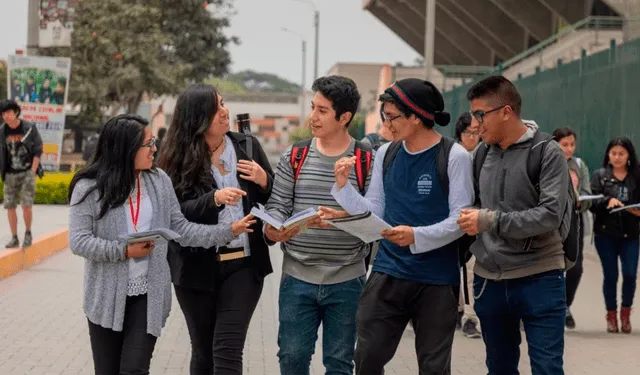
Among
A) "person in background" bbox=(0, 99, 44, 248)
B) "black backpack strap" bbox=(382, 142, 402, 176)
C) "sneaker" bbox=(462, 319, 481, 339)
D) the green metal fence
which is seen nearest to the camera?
"black backpack strap" bbox=(382, 142, 402, 176)

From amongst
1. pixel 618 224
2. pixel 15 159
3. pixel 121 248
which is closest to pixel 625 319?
pixel 618 224

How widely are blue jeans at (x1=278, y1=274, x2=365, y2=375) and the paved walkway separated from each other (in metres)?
2.47

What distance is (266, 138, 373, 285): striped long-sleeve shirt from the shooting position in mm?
6199

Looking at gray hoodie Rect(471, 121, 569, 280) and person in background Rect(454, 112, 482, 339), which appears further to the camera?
person in background Rect(454, 112, 482, 339)

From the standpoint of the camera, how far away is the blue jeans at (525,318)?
585cm

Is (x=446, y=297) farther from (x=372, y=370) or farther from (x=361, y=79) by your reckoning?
(x=361, y=79)

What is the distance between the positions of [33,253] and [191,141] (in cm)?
1003

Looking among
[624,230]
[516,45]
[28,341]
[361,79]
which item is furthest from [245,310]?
[361,79]

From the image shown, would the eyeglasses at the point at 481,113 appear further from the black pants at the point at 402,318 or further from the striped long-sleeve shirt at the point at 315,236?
the black pants at the point at 402,318

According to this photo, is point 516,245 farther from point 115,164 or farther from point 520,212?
point 115,164

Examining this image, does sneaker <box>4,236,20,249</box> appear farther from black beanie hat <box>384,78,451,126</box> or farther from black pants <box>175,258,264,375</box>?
black beanie hat <box>384,78,451,126</box>

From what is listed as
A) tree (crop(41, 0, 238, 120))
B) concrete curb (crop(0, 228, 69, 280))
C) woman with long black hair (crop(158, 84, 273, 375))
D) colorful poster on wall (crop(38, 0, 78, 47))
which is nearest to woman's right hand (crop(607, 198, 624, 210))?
woman with long black hair (crop(158, 84, 273, 375))

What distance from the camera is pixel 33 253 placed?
15961mm

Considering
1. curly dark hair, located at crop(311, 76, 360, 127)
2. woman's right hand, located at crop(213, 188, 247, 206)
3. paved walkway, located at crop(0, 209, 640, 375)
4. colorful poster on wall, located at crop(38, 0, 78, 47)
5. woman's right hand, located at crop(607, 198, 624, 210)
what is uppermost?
colorful poster on wall, located at crop(38, 0, 78, 47)
